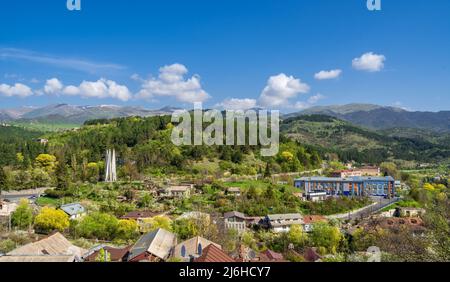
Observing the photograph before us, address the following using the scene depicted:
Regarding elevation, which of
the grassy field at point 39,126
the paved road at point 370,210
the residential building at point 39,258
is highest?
the grassy field at point 39,126

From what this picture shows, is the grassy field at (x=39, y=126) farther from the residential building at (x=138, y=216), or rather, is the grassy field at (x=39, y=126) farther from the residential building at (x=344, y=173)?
the residential building at (x=138, y=216)

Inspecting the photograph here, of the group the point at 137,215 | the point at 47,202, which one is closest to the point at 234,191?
the point at 137,215

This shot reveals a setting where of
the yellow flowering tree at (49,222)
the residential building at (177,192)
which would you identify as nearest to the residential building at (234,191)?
the residential building at (177,192)

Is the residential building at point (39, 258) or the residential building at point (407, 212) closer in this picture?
the residential building at point (39, 258)

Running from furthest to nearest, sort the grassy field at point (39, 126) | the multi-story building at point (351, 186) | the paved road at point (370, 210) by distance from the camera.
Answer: the grassy field at point (39, 126) → the multi-story building at point (351, 186) → the paved road at point (370, 210)

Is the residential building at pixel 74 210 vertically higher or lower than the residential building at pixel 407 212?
higher

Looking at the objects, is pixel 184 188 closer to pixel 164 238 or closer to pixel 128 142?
pixel 164 238

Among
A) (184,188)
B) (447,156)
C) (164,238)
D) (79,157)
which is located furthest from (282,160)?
(447,156)
